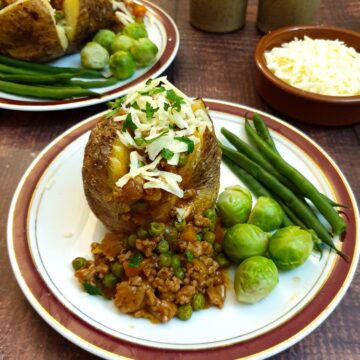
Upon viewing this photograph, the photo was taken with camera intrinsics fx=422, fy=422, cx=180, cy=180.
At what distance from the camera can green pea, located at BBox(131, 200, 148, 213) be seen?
2.22 meters

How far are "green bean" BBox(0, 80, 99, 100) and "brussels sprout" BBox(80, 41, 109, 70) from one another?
0.44 meters

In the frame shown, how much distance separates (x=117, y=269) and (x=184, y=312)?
1.40 feet

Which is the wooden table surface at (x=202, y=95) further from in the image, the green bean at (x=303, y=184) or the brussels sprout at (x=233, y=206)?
the brussels sprout at (x=233, y=206)

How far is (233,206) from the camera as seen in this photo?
98.7 inches

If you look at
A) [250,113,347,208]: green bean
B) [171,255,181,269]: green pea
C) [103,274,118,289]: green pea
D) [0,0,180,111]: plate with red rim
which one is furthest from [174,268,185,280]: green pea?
[0,0,180,111]: plate with red rim

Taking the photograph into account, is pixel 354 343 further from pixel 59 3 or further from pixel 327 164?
pixel 59 3

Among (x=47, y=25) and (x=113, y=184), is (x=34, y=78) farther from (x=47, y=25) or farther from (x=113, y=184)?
(x=113, y=184)

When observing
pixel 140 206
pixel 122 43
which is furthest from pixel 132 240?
pixel 122 43

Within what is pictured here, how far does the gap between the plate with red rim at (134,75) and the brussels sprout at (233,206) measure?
151 centimetres

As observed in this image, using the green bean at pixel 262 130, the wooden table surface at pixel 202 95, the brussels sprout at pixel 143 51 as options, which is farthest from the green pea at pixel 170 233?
the brussels sprout at pixel 143 51

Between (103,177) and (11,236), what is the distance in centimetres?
64

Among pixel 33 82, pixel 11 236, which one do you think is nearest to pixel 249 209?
pixel 11 236

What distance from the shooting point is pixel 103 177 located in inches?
86.7

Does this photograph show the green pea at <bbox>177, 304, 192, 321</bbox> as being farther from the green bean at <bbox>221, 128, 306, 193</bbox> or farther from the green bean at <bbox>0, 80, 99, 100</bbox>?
the green bean at <bbox>0, 80, 99, 100</bbox>
